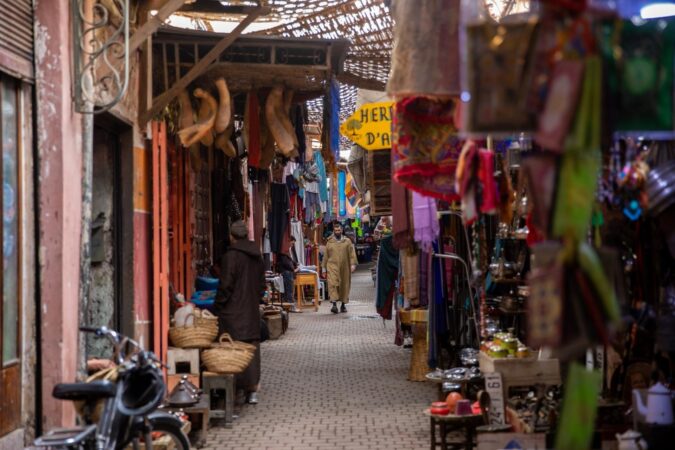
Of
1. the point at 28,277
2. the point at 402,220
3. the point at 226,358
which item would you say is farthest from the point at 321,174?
the point at 28,277

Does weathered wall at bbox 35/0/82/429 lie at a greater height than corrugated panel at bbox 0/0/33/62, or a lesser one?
lesser

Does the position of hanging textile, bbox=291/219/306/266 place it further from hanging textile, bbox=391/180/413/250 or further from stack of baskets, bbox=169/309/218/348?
hanging textile, bbox=391/180/413/250

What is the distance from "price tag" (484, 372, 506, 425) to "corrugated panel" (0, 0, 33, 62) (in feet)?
13.3

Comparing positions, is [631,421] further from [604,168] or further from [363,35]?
[363,35]

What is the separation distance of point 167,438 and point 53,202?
1.90 metres

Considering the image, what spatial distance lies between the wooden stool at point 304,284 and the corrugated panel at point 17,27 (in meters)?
16.1

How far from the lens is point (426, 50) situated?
4629 mm

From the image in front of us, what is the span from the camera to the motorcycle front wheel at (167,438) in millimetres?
6012

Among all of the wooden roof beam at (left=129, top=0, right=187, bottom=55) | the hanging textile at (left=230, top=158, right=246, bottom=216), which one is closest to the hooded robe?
the hanging textile at (left=230, top=158, right=246, bottom=216)

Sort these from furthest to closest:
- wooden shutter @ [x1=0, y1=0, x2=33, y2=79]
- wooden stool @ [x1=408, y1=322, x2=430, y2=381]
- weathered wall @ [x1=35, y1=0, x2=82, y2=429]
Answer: wooden stool @ [x1=408, y1=322, x2=430, y2=381] < weathered wall @ [x1=35, y1=0, x2=82, y2=429] < wooden shutter @ [x1=0, y1=0, x2=33, y2=79]

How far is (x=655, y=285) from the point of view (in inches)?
218

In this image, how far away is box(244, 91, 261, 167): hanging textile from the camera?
10.0 meters

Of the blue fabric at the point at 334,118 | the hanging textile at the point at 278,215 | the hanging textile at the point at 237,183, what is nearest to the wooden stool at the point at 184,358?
the blue fabric at the point at 334,118

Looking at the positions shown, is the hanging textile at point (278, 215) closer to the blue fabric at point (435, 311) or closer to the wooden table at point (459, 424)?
the blue fabric at point (435, 311)
